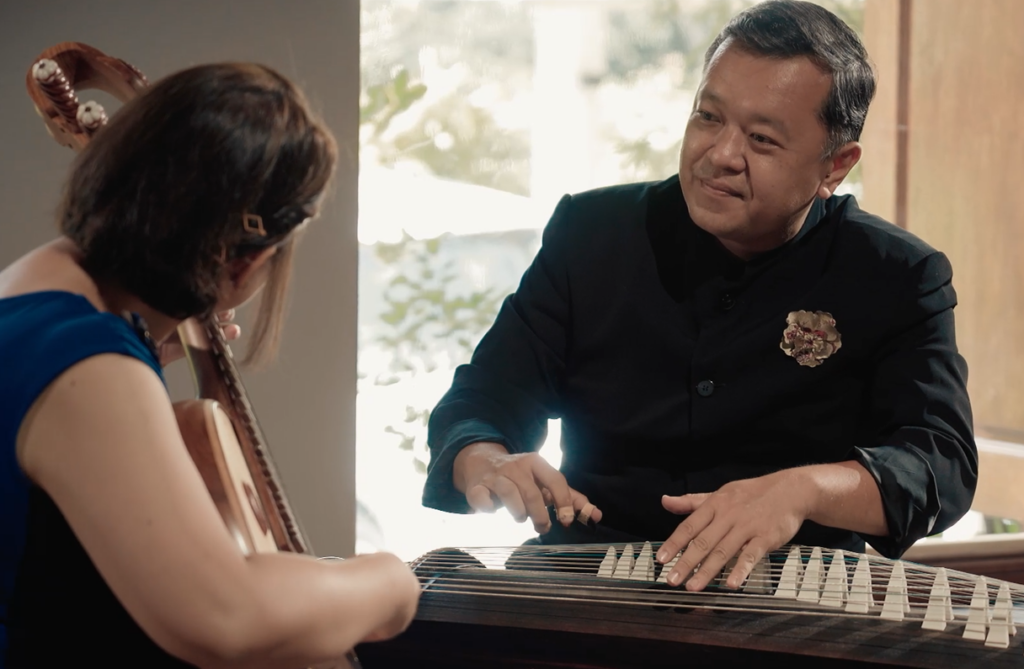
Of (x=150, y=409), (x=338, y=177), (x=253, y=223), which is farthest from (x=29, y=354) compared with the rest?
(x=338, y=177)

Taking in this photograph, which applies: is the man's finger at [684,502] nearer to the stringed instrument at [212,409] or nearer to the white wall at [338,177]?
the stringed instrument at [212,409]

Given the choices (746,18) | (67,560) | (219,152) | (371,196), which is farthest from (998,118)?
(67,560)

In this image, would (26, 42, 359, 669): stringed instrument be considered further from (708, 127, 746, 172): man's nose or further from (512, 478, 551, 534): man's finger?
(708, 127, 746, 172): man's nose

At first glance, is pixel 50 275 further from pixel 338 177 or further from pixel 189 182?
pixel 338 177

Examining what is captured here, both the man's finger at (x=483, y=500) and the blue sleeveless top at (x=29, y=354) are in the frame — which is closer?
the blue sleeveless top at (x=29, y=354)

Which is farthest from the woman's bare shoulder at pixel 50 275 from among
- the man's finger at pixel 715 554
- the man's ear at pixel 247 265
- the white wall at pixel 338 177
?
the white wall at pixel 338 177

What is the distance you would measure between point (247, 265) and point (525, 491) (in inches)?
21.4

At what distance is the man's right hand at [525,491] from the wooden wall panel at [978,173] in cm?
176

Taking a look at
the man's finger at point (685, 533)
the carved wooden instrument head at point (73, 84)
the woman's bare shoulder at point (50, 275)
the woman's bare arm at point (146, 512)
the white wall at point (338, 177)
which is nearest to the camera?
the woman's bare arm at point (146, 512)

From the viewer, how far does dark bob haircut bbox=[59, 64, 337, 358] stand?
95 cm

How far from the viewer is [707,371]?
1.68 meters

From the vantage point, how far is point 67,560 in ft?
3.04

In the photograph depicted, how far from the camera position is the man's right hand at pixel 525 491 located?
139 cm

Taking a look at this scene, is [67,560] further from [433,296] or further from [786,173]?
[433,296]
